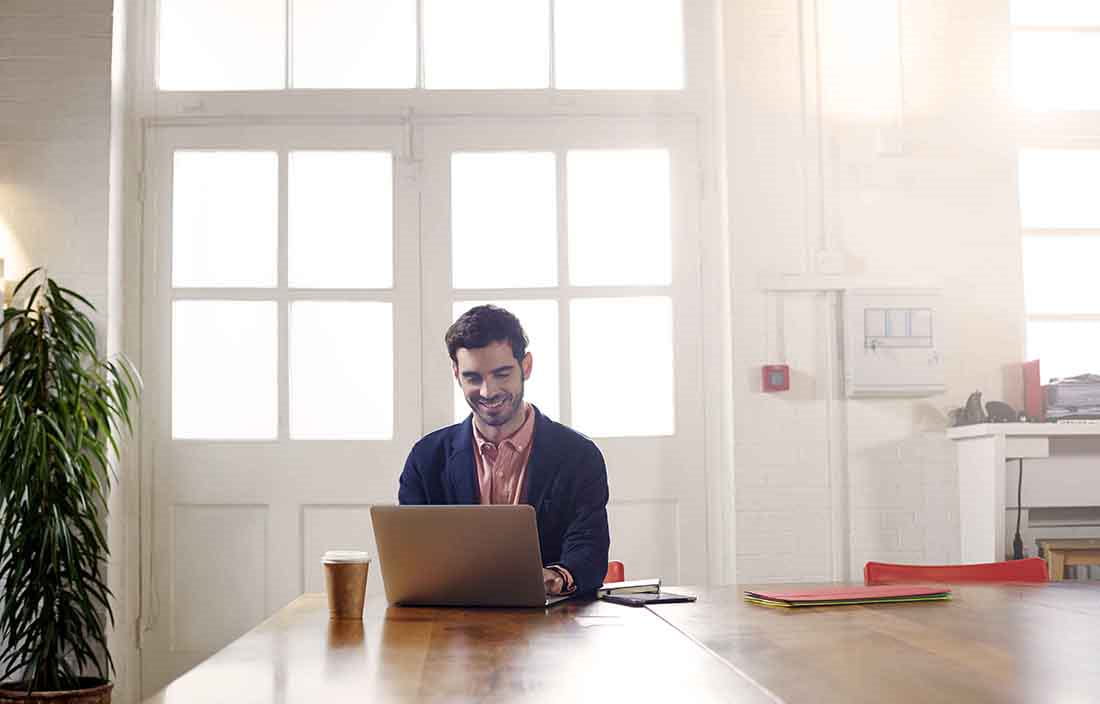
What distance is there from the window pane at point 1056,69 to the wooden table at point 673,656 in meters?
3.24

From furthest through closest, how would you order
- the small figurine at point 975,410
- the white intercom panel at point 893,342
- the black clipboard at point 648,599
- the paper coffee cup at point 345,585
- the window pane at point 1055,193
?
1. the window pane at point 1055,193
2. the white intercom panel at point 893,342
3. the small figurine at point 975,410
4. the black clipboard at point 648,599
5. the paper coffee cup at point 345,585

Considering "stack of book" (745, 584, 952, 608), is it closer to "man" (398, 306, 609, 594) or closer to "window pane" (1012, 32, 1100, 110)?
"man" (398, 306, 609, 594)

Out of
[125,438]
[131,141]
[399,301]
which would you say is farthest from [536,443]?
[131,141]

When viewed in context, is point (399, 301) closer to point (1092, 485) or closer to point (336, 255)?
point (336, 255)

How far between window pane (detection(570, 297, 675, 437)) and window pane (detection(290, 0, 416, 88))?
1231mm

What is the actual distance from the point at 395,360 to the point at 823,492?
5.72ft

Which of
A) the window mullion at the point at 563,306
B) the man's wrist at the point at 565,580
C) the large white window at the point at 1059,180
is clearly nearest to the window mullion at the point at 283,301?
the window mullion at the point at 563,306

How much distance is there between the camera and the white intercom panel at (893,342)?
15.3 ft

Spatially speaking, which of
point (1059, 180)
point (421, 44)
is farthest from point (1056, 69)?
point (421, 44)

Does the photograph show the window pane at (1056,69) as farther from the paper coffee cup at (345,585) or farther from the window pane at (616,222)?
the paper coffee cup at (345,585)

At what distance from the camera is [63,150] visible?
4742 mm

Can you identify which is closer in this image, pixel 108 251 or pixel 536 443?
→ pixel 536 443

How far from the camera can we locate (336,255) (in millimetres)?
4918

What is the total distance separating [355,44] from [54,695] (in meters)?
2.71
